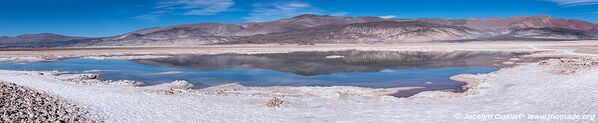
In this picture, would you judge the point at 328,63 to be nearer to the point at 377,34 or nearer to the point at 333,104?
the point at 333,104

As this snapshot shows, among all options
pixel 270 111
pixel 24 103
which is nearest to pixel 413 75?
pixel 270 111

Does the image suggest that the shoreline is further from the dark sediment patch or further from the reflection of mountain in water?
the reflection of mountain in water

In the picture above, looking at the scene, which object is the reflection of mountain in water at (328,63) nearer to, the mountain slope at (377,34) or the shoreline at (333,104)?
the shoreline at (333,104)

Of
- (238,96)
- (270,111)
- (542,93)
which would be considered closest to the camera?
(270,111)

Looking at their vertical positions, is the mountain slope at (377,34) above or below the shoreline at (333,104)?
above

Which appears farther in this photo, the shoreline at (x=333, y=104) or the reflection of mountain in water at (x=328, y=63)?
the reflection of mountain in water at (x=328, y=63)

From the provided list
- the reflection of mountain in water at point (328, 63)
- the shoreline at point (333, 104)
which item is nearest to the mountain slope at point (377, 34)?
the reflection of mountain in water at point (328, 63)

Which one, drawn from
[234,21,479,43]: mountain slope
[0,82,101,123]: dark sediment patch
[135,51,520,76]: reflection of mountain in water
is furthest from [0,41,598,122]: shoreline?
[234,21,479,43]: mountain slope

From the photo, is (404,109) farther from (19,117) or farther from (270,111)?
(19,117)
